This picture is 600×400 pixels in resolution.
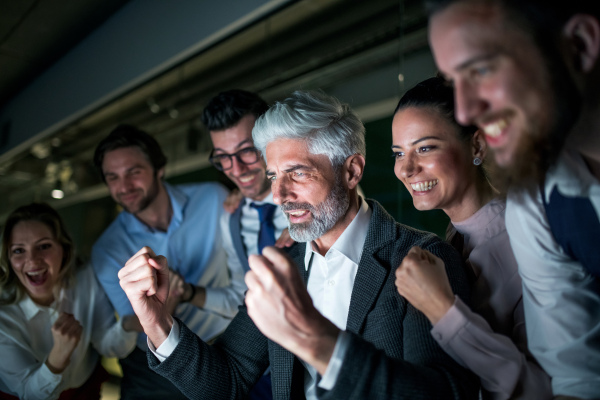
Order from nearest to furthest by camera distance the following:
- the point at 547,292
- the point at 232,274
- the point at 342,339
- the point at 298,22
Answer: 1. the point at 342,339
2. the point at 547,292
3. the point at 232,274
4. the point at 298,22

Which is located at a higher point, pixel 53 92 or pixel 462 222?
pixel 53 92

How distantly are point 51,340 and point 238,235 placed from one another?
3.22 feet

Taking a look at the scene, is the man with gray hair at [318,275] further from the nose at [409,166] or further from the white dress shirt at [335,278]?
the nose at [409,166]

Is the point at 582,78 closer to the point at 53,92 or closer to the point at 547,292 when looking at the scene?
the point at 547,292

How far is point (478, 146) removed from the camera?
1.18 meters

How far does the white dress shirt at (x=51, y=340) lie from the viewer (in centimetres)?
178

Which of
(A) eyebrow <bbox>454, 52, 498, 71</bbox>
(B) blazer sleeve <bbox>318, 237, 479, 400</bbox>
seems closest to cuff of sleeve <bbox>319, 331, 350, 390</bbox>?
(B) blazer sleeve <bbox>318, 237, 479, 400</bbox>

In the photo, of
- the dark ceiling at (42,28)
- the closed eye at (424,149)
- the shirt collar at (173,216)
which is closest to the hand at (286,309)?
the closed eye at (424,149)

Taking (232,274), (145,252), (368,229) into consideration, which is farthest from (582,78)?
(232,274)

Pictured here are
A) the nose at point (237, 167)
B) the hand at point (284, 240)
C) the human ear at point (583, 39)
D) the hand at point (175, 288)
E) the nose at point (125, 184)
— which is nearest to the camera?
the human ear at point (583, 39)

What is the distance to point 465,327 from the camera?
2.82 ft

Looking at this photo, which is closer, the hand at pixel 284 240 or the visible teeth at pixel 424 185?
the visible teeth at pixel 424 185

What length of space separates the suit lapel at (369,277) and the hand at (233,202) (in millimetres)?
981

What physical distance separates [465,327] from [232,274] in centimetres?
146
